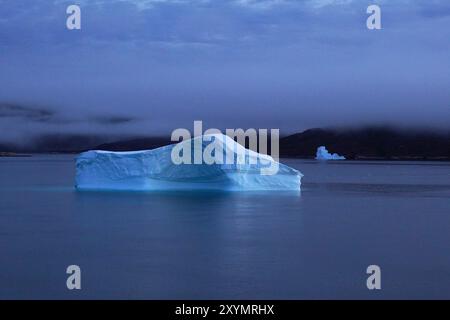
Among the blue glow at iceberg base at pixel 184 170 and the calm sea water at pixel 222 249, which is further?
the blue glow at iceberg base at pixel 184 170

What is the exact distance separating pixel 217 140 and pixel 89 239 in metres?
9.21

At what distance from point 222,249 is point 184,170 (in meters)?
11.2

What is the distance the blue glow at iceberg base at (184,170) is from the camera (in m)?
21.9

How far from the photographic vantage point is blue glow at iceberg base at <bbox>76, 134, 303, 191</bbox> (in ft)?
71.9

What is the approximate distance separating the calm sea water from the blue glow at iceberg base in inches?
54.2

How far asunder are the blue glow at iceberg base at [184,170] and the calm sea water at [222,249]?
1.38 meters

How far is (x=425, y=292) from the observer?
8.38 metres

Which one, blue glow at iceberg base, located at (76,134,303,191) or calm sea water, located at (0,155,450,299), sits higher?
blue glow at iceberg base, located at (76,134,303,191)

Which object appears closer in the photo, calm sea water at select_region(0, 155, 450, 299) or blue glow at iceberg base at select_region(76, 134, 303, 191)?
calm sea water at select_region(0, 155, 450, 299)

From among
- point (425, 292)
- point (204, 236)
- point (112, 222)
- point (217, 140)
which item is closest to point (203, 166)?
point (217, 140)

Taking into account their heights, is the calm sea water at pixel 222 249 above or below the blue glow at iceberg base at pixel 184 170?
below

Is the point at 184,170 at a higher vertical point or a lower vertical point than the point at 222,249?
higher

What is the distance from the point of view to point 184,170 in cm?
2297
